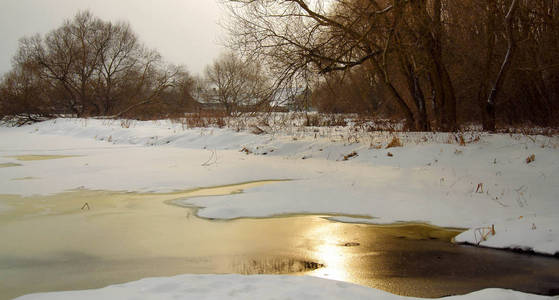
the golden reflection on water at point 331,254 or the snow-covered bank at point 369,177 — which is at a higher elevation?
the snow-covered bank at point 369,177

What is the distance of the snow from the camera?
293cm

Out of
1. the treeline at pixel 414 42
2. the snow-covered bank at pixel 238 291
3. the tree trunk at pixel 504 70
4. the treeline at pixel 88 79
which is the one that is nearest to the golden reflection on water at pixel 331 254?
the snow-covered bank at pixel 238 291

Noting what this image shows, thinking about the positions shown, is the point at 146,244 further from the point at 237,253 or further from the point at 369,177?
the point at 369,177

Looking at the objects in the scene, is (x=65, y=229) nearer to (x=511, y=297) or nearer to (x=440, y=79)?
(x=511, y=297)

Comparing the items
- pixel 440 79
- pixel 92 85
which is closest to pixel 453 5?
pixel 440 79

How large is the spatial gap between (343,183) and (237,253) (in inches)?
141

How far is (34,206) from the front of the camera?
5.45 metres

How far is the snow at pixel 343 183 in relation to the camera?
2.93 m

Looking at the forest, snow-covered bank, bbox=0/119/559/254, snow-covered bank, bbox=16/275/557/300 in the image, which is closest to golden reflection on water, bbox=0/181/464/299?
snow-covered bank, bbox=16/275/557/300

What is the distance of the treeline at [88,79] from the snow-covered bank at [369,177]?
69.3 ft

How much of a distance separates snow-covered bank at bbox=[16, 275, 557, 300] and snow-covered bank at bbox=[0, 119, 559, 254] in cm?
207

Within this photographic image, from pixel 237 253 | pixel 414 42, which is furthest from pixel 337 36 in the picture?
pixel 237 253

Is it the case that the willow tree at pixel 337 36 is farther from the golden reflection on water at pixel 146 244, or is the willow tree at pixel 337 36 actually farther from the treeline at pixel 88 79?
the treeline at pixel 88 79

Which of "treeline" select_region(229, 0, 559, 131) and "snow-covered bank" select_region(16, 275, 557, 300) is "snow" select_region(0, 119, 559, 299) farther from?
"treeline" select_region(229, 0, 559, 131)
